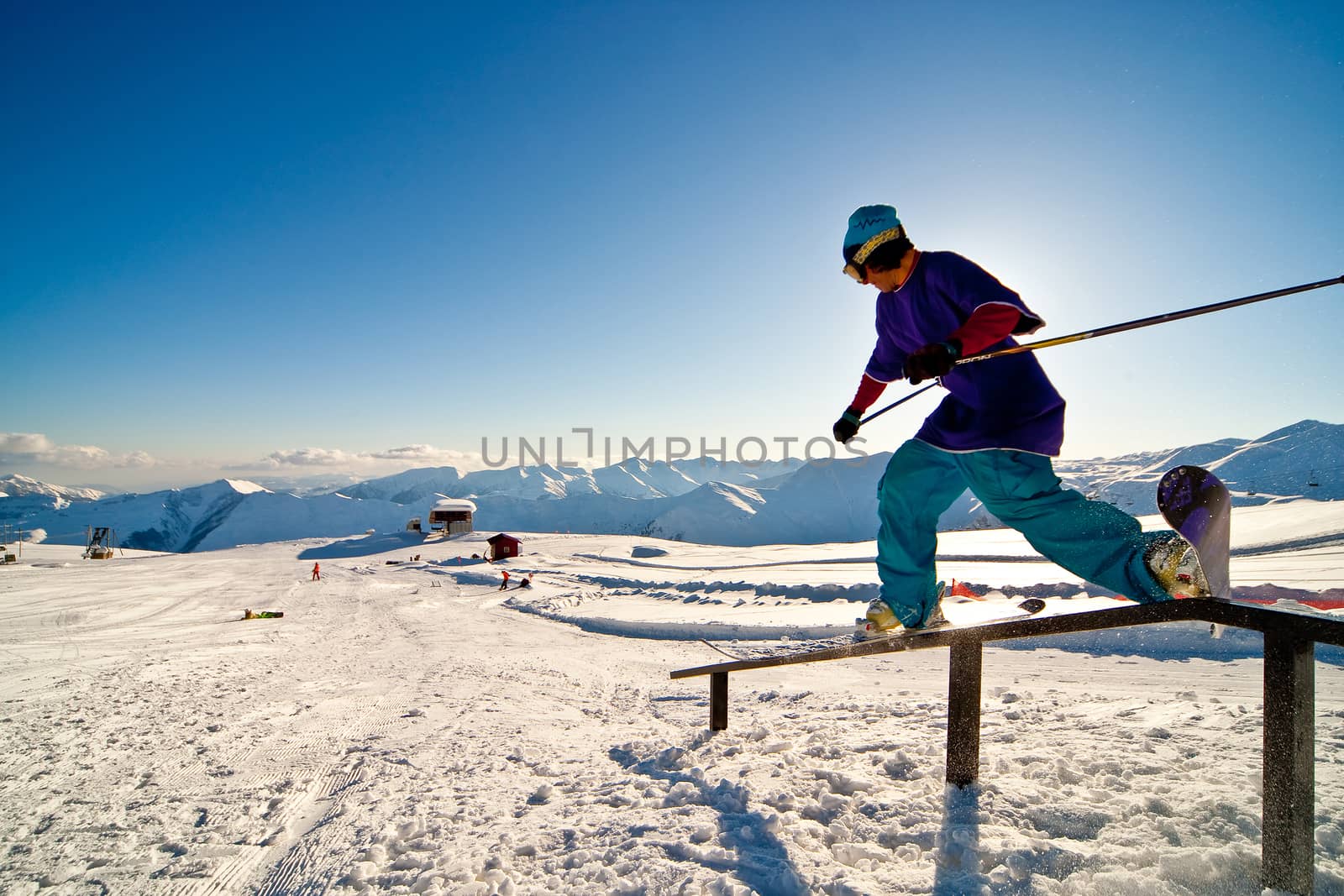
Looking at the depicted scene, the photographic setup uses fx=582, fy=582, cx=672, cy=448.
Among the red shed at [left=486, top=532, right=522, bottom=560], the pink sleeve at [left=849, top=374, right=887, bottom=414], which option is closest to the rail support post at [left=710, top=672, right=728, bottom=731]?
the pink sleeve at [left=849, top=374, right=887, bottom=414]

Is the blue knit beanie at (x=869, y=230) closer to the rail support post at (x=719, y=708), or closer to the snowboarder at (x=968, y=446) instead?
the snowboarder at (x=968, y=446)

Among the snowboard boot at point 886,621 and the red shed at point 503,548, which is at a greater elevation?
the snowboard boot at point 886,621

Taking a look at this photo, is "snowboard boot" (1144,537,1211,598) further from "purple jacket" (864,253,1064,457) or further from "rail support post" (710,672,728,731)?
"rail support post" (710,672,728,731)

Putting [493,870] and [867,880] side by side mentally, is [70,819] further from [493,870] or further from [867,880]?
[867,880]

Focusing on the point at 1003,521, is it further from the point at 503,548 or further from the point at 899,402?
the point at 503,548

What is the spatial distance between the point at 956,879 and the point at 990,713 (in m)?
1.99

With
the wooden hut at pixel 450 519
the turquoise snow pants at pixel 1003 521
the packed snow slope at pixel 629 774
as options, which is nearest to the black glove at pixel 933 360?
the turquoise snow pants at pixel 1003 521

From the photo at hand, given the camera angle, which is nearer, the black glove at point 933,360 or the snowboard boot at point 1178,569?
the snowboard boot at point 1178,569

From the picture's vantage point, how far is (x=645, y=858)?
7.27 feet

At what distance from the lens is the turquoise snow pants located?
6.75ft

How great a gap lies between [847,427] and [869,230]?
37.5 inches

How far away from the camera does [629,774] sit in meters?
3.29

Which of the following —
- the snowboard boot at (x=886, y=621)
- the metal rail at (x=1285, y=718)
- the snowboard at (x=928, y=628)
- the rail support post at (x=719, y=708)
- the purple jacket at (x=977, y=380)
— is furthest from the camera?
the rail support post at (x=719, y=708)

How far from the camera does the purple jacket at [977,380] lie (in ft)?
7.25
